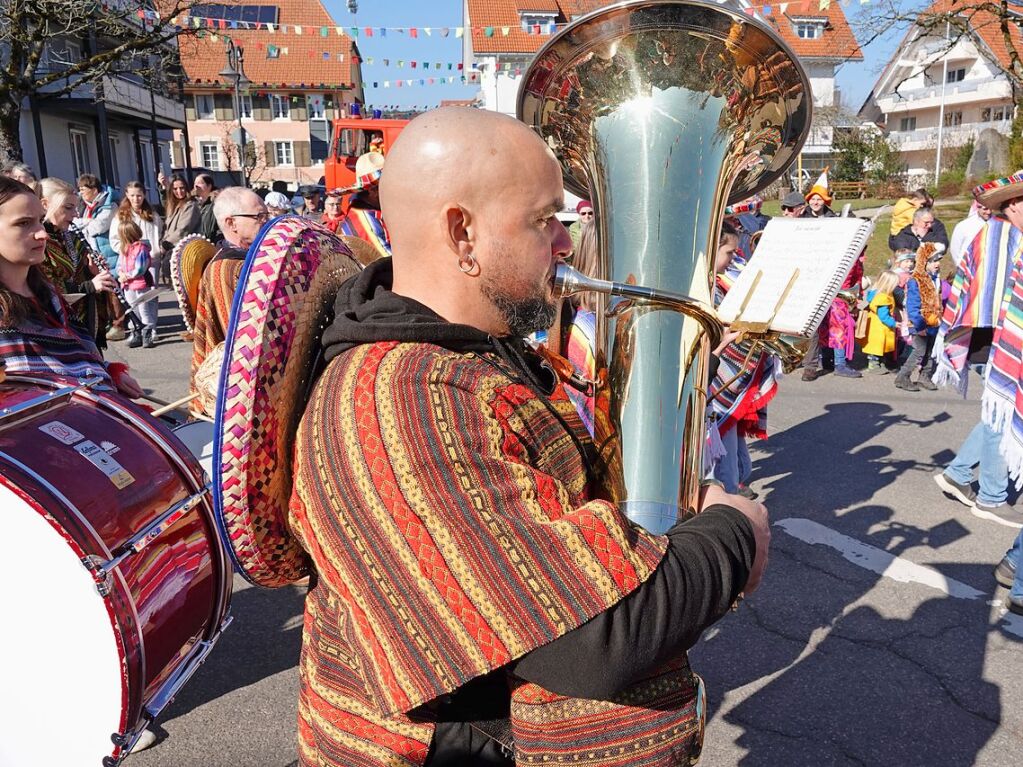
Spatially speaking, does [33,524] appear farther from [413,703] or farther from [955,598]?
[955,598]

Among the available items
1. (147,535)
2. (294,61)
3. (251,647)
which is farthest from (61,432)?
(294,61)

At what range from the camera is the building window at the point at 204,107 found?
4419cm

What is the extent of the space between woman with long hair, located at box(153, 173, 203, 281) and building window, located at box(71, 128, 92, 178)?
58.5ft

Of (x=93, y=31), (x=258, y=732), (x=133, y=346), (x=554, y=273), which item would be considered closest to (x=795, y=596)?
(x=258, y=732)

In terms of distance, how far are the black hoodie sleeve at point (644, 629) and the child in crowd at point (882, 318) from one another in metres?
7.56

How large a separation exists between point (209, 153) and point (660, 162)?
4929cm

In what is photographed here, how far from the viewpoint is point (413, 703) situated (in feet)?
3.25

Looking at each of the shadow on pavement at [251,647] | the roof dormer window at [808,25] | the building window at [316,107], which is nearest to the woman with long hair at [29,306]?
the shadow on pavement at [251,647]

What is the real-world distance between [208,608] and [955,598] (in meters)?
3.06

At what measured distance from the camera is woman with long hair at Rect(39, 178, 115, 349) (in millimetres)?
4113

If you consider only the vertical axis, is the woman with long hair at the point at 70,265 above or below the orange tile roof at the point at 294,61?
below

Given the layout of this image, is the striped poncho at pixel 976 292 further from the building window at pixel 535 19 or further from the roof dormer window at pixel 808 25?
the building window at pixel 535 19

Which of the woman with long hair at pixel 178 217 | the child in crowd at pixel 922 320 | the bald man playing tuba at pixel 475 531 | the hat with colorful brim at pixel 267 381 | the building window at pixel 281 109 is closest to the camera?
the bald man playing tuba at pixel 475 531

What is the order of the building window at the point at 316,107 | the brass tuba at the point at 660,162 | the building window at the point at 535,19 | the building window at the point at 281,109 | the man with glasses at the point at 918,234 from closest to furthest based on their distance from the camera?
the brass tuba at the point at 660,162 < the man with glasses at the point at 918,234 < the building window at the point at 535,19 < the building window at the point at 316,107 < the building window at the point at 281,109
